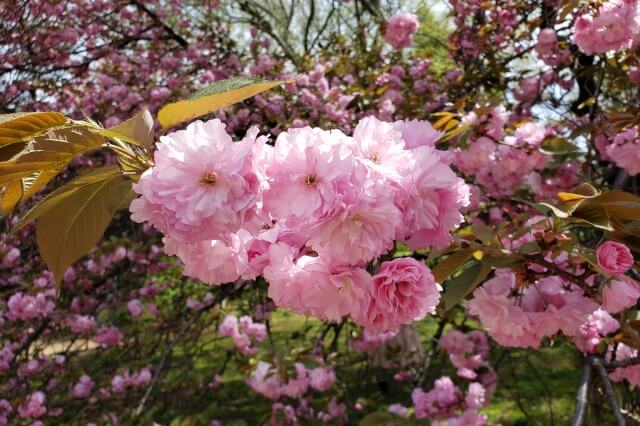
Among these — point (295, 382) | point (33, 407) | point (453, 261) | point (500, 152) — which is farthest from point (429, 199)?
point (33, 407)

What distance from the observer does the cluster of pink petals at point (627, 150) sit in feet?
6.75

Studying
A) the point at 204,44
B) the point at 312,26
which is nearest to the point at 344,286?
the point at 204,44

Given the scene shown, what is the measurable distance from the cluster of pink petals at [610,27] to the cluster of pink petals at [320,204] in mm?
1529

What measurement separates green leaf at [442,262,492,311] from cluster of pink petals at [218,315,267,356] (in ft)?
7.42

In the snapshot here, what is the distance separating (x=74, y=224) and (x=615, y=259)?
2.91 ft

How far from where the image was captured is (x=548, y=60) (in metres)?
3.27

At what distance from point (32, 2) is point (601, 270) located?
3.79 m

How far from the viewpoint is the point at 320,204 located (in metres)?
0.65

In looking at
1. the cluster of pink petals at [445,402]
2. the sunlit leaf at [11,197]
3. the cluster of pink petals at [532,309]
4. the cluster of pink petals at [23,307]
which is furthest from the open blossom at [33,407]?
the sunlit leaf at [11,197]

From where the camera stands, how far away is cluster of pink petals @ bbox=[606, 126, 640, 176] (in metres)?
2.06

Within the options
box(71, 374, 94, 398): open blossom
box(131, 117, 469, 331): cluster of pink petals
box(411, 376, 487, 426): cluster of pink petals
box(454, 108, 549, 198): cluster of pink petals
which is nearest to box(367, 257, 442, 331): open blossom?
box(131, 117, 469, 331): cluster of pink petals

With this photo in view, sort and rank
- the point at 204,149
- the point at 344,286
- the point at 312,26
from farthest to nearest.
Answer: the point at 312,26 < the point at 344,286 < the point at 204,149

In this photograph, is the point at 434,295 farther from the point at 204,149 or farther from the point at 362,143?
the point at 204,149

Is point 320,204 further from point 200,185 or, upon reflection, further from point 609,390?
point 609,390
